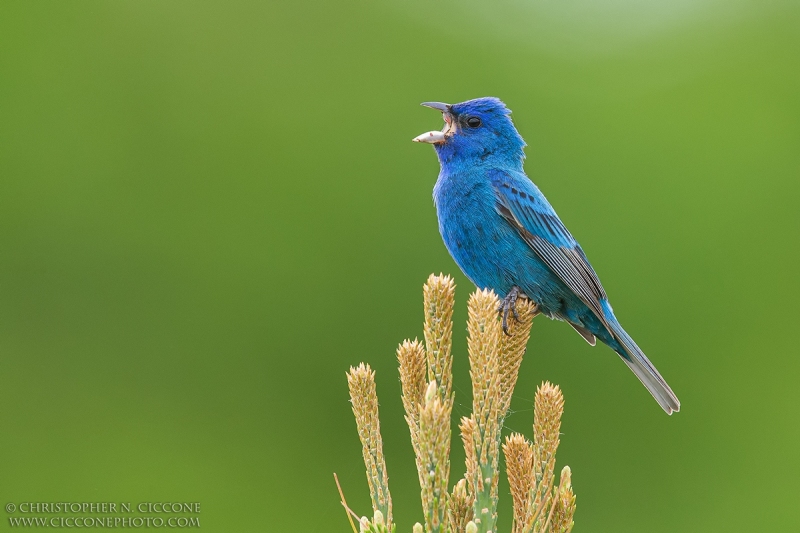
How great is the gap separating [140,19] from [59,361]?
3027 millimetres

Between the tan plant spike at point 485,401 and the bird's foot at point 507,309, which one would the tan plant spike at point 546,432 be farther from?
the bird's foot at point 507,309

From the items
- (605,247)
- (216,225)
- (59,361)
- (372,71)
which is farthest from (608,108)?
(59,361)

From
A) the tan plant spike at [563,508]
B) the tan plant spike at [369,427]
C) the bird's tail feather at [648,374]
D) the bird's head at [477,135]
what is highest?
the bird's head at [477,135]

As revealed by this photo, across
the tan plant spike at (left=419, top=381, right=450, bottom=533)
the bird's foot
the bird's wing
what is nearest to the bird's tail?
the bird's wing

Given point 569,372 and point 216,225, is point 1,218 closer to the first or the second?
point 216,225

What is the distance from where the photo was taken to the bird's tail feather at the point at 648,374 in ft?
13.8

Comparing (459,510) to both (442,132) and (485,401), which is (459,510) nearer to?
(485,401)

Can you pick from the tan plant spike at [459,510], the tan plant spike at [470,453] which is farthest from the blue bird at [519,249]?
the tan plant spike at [459,510]

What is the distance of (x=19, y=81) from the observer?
6.94 m

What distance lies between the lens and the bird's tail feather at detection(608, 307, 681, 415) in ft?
13.8

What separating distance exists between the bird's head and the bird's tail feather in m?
1.16

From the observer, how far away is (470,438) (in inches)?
89.7

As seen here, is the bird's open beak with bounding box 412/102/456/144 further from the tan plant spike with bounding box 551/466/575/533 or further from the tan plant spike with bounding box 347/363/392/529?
the tan plant spike with bounding box 551/466/575/533

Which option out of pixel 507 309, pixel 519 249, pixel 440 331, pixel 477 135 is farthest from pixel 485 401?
pixel 477 135
